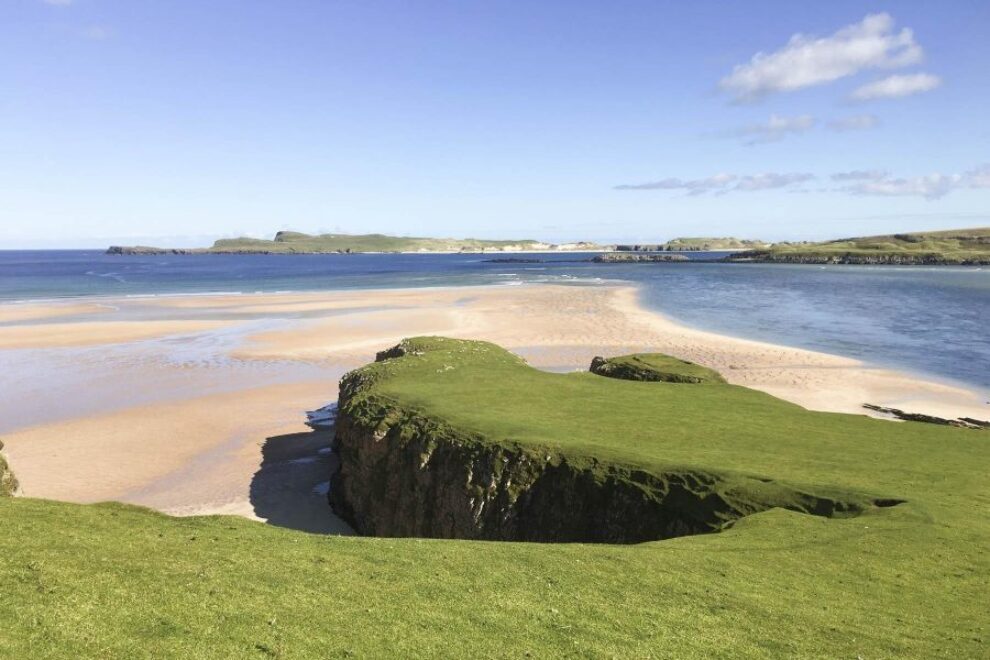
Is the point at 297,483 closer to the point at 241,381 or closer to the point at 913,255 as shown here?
the point at 241,381

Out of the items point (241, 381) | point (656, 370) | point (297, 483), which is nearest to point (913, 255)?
point (656, 370)

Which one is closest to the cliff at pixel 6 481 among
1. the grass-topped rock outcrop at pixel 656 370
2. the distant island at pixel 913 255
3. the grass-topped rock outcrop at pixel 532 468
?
the grass-topped rock outcrop at pixel 532 468

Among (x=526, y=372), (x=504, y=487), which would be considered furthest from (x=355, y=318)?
(x=504, y=487)

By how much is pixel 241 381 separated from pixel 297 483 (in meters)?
18.0

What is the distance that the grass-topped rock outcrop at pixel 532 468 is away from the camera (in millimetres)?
13117

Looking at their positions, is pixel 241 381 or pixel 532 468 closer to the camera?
pixel 532 468

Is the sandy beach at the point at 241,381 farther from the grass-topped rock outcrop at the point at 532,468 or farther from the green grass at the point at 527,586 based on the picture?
the green grass at the point at 527,586

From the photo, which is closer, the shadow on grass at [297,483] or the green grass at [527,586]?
the green grass at [527,586]

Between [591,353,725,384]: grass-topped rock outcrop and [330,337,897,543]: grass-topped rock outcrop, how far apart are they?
2597 millimetres

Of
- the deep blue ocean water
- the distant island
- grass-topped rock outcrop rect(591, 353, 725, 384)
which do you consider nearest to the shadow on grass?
grass-topped rock outcrop rect(591, 353, 725, 384)

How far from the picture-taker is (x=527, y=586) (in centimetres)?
898

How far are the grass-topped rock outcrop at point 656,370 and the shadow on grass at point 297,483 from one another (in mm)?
12025

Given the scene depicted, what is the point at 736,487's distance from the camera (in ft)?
42.6

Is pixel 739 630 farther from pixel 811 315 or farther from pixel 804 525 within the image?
pixel 811 315
